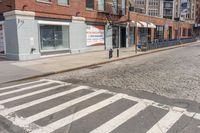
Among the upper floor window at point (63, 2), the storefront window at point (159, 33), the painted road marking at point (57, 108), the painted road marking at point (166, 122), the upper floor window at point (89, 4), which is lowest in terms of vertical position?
the painted road marking at point (166, 122)

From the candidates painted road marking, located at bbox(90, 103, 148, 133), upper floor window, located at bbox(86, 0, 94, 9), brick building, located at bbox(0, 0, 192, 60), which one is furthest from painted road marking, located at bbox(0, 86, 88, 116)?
upper floor window, located at bbox(86, 0, 94, 9)

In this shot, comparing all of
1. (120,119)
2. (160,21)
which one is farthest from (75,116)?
(160,21)

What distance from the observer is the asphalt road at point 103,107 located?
4.82 m

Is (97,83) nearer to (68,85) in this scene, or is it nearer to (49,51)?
(68,85)

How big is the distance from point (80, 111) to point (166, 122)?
226 cm

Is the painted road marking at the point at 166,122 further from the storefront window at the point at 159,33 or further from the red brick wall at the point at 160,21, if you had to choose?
the storefront window at the point at 159,33

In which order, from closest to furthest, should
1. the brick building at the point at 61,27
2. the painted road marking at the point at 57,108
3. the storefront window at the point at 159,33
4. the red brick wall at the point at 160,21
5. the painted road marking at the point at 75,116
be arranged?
the painted road marking at the point at 75,116 < the painted road marking at the point at 57,108 < the brick building at the point at 61,27 < the red brick wall at the point at 160,21 < the storefront window at the point at 159,33

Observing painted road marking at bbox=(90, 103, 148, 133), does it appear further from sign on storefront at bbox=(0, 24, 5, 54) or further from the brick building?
sign on storefront at bbox=(0, 24, 5, 54)

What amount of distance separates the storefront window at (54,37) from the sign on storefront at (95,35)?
3436mm

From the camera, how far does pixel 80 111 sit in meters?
5.85

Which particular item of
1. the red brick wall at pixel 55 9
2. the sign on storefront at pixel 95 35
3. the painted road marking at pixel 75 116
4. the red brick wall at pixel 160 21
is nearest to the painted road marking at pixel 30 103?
the painted road marking at pixel 75 116

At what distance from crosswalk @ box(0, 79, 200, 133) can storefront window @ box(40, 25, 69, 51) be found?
11420mm

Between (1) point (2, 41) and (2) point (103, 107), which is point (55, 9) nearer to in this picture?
(1) point (2, 41)

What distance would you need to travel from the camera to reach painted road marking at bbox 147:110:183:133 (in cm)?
461
